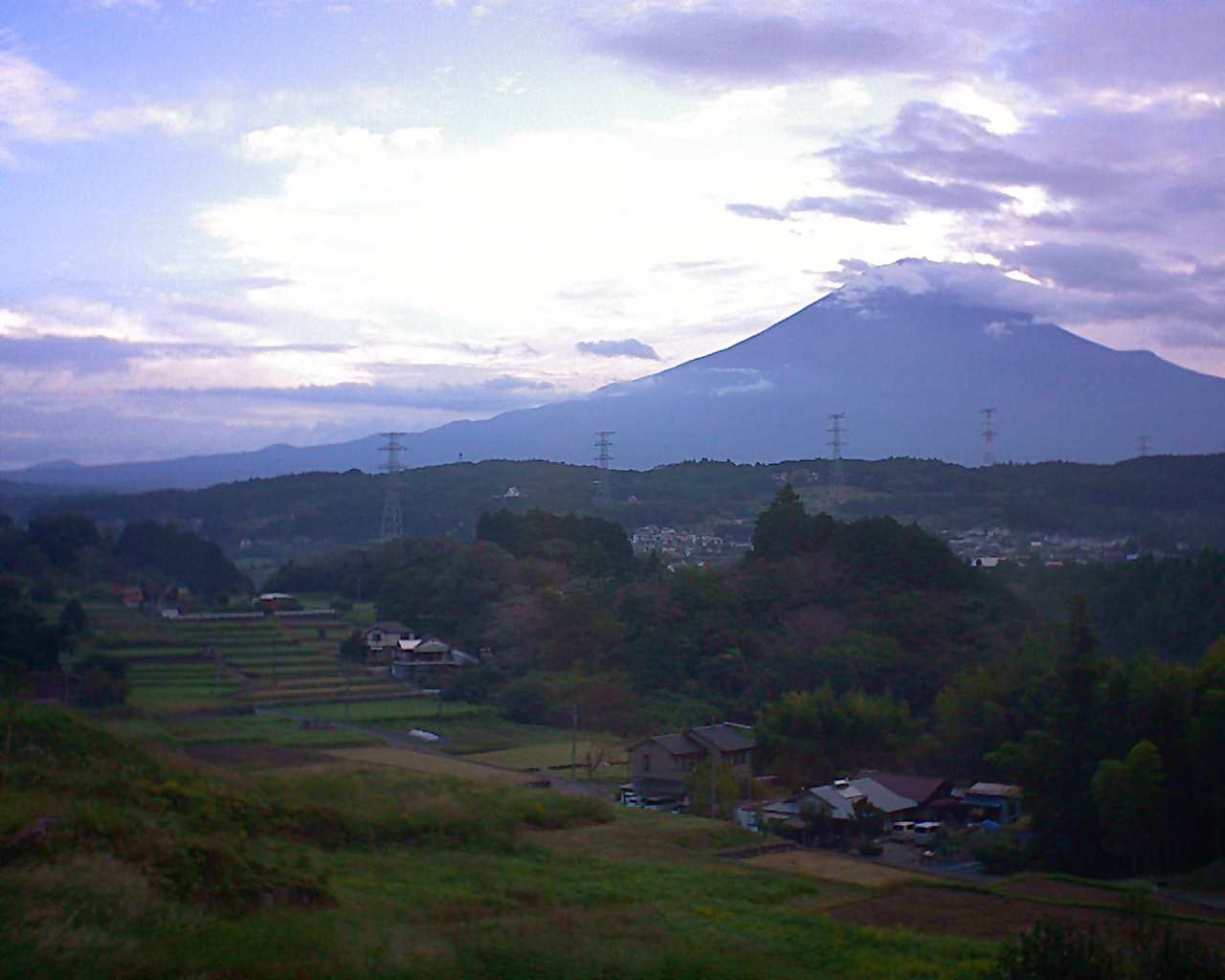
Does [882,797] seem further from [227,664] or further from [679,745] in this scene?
[227,664]

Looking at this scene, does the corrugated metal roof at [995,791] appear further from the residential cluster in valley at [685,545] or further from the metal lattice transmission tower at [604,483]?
the metal lattice transmission tower at [604,483]

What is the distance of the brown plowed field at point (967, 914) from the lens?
7.43 metres

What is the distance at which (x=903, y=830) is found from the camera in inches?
500

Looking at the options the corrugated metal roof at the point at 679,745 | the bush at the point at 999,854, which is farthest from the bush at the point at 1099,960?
the corrugated metal roof at the point at 679,745

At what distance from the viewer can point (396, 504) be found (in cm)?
3139

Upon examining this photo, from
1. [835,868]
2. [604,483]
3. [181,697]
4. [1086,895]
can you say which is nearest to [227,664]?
[181,697]

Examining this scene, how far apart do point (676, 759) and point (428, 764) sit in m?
3.22

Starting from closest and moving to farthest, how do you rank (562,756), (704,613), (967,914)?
1. (967,914)
2. (562,756)
3. (704,613)

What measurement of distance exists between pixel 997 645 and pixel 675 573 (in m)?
6.28

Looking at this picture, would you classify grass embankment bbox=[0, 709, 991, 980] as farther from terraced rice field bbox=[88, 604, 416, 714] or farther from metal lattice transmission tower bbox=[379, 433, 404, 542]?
metal lattice transmission tower bbox=[379, 433, 404, 542]

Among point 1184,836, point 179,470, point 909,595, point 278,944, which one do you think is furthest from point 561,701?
point 179,470

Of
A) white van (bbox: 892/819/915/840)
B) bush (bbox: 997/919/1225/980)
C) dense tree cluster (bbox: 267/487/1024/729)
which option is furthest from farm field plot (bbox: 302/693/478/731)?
bush (bbox: 997/919/1225/980)

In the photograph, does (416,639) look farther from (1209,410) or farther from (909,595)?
(1209,410)

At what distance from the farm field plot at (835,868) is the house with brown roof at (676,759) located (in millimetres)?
3798
